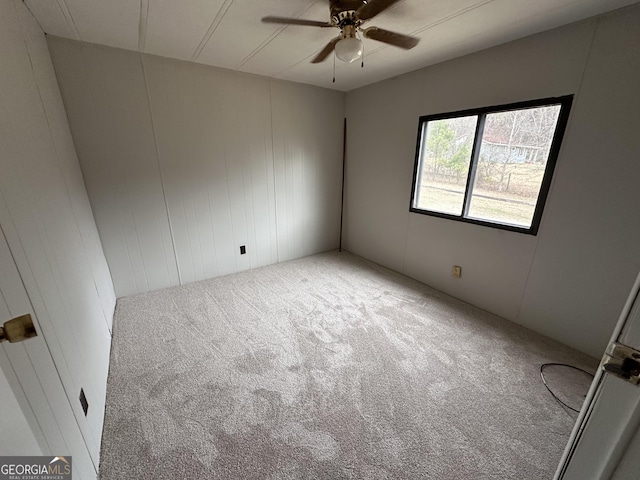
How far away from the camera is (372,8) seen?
145 cm

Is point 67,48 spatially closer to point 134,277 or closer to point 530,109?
point 134,277

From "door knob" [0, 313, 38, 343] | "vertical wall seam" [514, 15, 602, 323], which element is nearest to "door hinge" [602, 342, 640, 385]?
"door knob" [0, 313, 38, 343]

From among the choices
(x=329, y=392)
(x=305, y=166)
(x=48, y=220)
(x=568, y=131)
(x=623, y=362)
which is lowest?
(x=329, y=392)

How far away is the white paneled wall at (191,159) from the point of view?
231cm

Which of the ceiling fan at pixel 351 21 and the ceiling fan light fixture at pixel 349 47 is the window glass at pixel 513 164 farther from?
the ceiling fan light fixture at pixel 349 47

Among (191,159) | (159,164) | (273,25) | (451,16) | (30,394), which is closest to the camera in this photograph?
(30,394)

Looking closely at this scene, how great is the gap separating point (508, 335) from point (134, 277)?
144 inches

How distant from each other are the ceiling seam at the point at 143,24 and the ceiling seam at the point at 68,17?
0.39m

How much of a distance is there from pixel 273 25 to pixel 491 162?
2139 mm

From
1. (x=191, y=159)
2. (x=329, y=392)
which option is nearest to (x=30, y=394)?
(x=329, y=392)

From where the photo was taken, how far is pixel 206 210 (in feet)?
9.83

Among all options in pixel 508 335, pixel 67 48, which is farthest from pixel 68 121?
pixel 508 335

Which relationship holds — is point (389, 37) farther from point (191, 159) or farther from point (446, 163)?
point (191, 159)

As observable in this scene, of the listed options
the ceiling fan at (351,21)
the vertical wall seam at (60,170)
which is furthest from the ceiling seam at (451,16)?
the vertical wall seam at (60,170)
